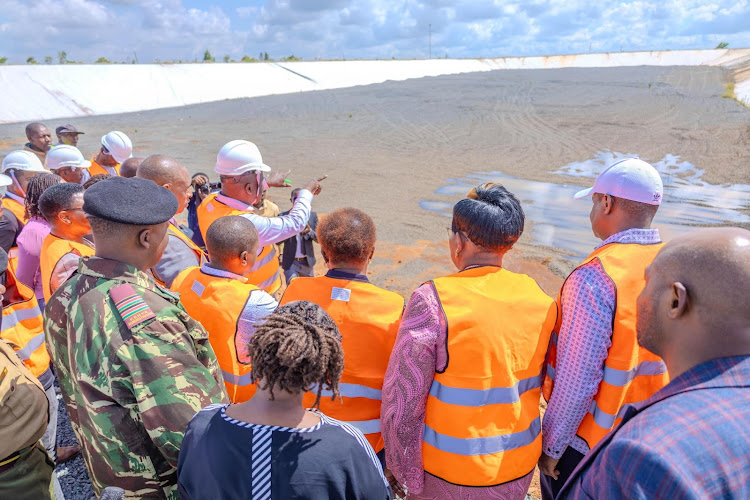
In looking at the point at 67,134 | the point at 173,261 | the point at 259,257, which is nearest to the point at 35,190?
the point at 173,261

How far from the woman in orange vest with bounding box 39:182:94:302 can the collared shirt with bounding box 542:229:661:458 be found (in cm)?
281

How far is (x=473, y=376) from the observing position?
1.93m

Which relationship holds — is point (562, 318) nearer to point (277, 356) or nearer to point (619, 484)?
point (619, 484)

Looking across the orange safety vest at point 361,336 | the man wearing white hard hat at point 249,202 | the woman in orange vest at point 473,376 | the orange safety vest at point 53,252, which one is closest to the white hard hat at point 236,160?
the man wearing white hard hat at point 249,202

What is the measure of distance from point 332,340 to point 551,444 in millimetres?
1362

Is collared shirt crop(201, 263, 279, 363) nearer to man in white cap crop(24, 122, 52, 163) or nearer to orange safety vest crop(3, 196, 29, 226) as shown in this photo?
orange safety vest crop(3, 196, 29, 226)

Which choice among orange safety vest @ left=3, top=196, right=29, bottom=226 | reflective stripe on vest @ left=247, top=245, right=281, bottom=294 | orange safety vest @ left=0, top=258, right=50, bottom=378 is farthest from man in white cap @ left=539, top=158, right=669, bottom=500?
orange safety vest @ left=3, top=196, right=29, bottom=226

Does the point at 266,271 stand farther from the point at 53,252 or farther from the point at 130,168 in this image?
the point at 130,168

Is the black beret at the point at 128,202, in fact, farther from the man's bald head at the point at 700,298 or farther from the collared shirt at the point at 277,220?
the man's bald head at the point at 700,298

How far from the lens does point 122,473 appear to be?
181 cm

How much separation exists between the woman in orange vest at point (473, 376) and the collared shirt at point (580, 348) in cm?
11

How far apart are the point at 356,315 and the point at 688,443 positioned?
143 centimetres

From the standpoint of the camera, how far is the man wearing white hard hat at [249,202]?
11.6 feet

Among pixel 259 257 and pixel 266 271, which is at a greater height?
pixel 259 257
